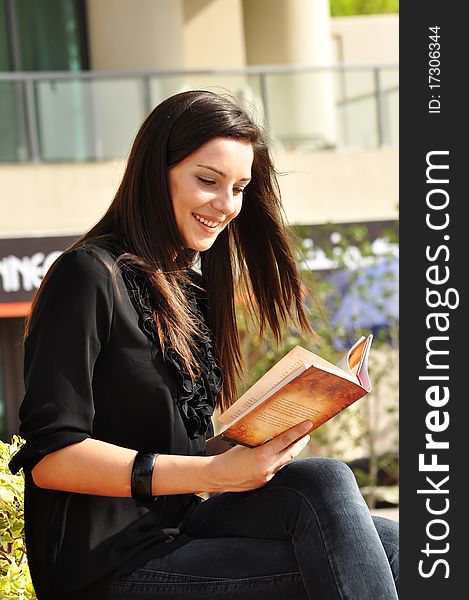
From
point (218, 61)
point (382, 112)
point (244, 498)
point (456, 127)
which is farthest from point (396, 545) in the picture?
point (218, 61)

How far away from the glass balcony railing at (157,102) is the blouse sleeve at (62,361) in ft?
25.0

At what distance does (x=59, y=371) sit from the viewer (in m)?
2.39

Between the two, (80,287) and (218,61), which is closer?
(80,287)

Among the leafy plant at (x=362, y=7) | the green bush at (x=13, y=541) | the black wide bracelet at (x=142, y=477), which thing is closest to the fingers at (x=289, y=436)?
the black wide bracelet at (x=142, y=477)

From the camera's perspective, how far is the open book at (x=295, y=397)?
2.29 m

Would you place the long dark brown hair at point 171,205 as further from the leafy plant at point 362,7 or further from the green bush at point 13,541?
the leafy plant at point 362,7

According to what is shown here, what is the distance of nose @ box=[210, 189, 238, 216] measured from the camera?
8.97 feet

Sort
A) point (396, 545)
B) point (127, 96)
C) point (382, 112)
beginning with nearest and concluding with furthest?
point (396, 545), point (127, 96), point (382, 112)

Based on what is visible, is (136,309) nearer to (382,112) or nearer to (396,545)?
(396,545)

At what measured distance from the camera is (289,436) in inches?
96.3

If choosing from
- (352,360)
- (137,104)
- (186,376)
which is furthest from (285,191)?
(352,360)

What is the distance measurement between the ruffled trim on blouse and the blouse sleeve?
13 centimetres

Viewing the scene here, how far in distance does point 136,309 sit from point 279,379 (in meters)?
0.35

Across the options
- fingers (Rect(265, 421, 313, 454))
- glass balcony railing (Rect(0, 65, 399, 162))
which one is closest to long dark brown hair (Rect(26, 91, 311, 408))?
fingers (Rect(265, 421, 313, 454))
